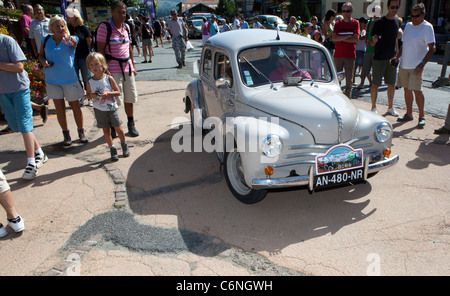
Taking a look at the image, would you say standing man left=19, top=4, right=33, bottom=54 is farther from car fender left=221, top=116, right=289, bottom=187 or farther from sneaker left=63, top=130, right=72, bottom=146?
car fender left=221, top=116, right=289, bottom=187

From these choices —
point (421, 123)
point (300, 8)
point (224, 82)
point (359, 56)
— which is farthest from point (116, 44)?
point (300, 8)

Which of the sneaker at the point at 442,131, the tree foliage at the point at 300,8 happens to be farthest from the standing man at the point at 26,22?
the tree foliage at the point at 300,8

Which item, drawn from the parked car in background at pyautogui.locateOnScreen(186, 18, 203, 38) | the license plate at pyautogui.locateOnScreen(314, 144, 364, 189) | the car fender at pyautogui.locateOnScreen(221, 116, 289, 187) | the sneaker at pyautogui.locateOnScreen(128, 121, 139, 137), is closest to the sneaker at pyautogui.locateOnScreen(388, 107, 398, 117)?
the license plate at pyautogui.locateOnScreen(314, 144, 364, 189)

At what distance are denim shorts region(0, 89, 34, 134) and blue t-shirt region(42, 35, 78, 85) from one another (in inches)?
37.0

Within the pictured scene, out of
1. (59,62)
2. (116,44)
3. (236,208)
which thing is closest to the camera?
(236,208)

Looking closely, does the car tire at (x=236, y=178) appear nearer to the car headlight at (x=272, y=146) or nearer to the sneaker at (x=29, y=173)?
the car headlight at (x=272, y=146)

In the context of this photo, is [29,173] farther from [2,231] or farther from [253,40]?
[253,40]

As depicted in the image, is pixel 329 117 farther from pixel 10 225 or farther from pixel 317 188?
pixel 10 225

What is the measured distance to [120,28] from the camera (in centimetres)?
562

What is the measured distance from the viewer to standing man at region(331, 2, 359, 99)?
6703 mm

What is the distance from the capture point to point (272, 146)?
10.9 ft

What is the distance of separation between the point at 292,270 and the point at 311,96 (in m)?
2.03

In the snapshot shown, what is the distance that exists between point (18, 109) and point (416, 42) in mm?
6290
